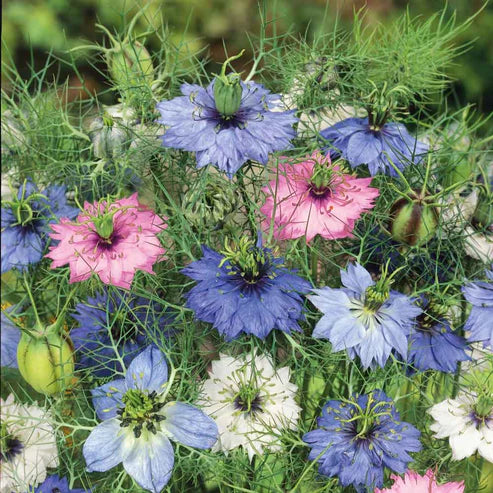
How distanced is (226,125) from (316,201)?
0.10 metres

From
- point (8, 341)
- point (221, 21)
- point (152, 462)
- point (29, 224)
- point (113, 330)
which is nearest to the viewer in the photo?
point (152, 462)

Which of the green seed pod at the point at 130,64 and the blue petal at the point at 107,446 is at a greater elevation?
the green seed pod at the point at 130,64

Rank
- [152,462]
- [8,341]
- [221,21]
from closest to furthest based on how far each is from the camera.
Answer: [152,462]
[8,341]
[221,21]

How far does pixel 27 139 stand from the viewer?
841 mm

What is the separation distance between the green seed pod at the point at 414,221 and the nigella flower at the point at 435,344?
67 millimetres

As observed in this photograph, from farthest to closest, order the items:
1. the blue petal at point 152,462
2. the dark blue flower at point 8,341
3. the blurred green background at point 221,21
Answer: the blurred green background at point 221,21, the dark blue flower at point 8,341, the blue petal at point 152,462

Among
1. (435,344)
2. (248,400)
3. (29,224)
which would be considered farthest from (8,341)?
(435,344)

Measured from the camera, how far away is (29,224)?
0.78 m

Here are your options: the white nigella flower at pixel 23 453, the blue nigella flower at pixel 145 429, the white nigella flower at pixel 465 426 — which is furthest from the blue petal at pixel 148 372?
the white nigella flower at pixel 465 426

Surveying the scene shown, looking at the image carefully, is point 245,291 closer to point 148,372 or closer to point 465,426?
point 148,372

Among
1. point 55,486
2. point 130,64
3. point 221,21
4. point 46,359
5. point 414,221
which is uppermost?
point 221,21

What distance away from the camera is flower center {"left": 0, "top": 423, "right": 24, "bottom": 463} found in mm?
689

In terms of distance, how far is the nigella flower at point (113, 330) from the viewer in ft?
2.09

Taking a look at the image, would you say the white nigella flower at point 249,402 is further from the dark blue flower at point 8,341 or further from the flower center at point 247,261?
the dark blue flower at point 8,341
